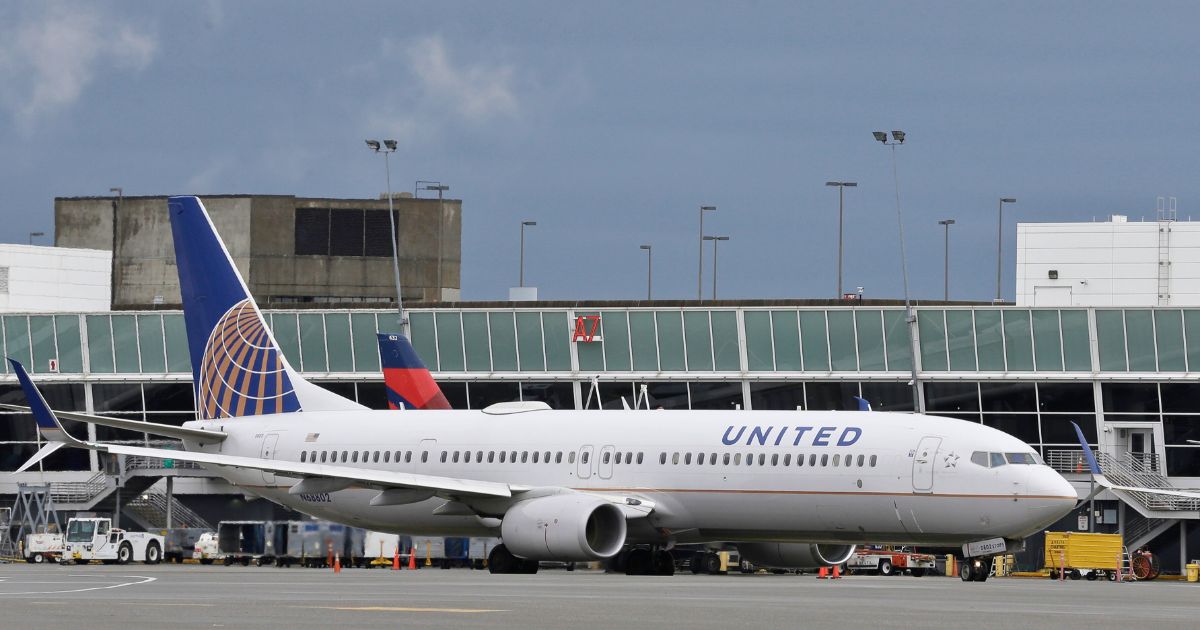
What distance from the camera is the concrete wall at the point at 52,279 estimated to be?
99000mm

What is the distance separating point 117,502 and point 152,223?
5872 cm

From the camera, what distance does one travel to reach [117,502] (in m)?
79.6

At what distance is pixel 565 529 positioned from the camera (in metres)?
41.8

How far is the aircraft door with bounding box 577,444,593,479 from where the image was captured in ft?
148

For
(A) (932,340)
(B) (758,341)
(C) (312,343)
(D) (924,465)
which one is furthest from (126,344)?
(D) (924,465)

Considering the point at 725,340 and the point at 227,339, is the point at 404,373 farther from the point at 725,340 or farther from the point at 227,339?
the point at 725,340

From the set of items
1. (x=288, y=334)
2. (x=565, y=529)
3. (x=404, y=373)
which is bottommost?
(x=565, y=529)

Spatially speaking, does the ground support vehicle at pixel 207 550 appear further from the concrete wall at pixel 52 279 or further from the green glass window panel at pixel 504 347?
the concrete wall at pixel 52 279

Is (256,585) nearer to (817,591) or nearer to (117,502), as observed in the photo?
(817,591)

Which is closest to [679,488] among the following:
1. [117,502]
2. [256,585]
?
[256,585]

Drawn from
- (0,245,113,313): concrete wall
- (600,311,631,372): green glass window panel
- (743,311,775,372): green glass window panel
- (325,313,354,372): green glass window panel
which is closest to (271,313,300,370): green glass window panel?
(325,313,354,372): green glass window panel

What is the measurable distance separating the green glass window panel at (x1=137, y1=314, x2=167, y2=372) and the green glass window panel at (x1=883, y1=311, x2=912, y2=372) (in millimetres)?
31806

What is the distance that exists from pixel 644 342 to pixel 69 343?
26.6 metres

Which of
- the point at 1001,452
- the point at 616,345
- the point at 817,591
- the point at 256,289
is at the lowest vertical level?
the point at 817,591
